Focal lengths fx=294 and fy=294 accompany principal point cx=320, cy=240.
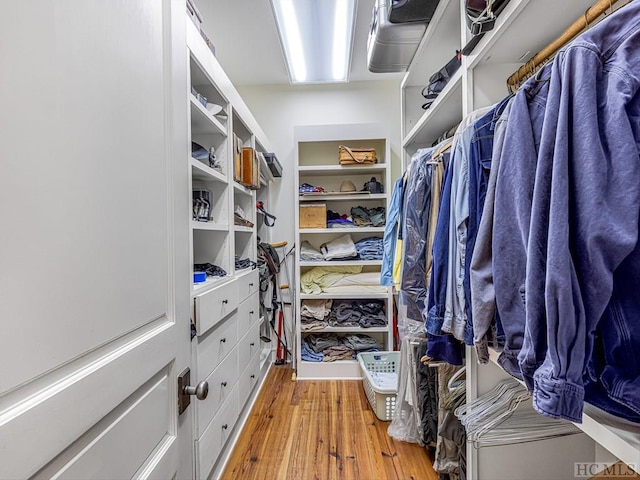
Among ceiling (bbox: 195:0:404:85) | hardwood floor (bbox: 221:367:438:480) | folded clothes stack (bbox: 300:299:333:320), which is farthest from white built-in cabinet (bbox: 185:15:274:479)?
ceiling (bbox: 195:0:404:85)

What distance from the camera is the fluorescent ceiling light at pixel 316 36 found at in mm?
1849

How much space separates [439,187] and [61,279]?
1168 mm

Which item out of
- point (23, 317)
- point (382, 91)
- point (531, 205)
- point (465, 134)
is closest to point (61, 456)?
point (23, 317)

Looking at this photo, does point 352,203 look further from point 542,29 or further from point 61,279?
point 61,279

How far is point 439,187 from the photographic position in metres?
1.18

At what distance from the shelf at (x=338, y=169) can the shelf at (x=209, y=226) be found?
1.14 meters

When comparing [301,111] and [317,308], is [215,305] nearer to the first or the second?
[317,308]

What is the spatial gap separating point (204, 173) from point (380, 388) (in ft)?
5.59

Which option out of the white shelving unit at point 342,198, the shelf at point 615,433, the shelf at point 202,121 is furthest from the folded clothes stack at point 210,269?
the shelf at point 615,433

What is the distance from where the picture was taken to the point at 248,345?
6.74 feet

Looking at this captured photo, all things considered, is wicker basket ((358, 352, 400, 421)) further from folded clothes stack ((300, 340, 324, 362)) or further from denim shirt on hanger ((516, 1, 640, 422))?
denim shirt on hanger ((516, 1, 640, 422))

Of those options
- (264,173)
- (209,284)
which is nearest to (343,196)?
(264,173)

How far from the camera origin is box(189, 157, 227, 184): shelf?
133 cm

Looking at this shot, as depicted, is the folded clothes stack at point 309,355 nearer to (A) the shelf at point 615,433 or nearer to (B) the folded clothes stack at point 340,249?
(B) the folded clothes stack at point 340,249
